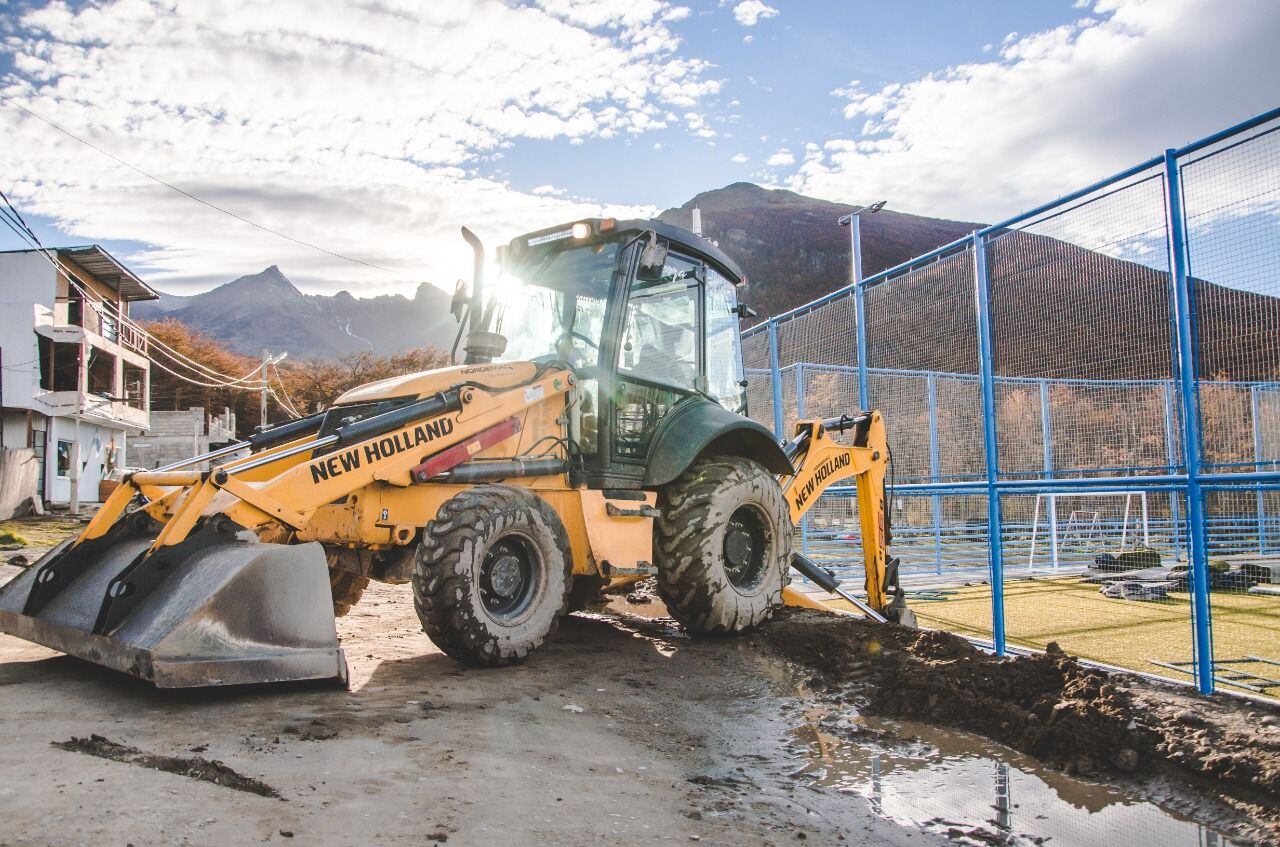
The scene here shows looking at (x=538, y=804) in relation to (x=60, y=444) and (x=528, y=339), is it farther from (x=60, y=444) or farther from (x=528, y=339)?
(x=60, y=444)

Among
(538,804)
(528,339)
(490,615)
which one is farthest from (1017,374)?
(538,804)

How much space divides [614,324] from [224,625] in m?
3.07

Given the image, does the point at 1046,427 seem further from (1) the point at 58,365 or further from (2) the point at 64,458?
(1) the point at 58,365

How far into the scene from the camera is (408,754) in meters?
3.46

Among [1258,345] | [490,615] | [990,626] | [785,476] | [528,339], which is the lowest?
[990,626]

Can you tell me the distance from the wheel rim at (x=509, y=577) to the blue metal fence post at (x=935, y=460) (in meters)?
7.31

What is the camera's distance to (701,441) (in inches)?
245

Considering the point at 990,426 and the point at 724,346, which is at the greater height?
the point at 724,346

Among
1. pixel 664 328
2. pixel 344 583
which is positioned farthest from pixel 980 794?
pixel 344 583

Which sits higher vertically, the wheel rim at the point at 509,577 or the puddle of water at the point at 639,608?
the wheel rim at the point at 509,577

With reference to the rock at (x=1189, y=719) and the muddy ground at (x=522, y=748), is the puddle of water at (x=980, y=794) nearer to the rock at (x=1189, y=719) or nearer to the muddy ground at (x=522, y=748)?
the muddy ground at (x=522, y=748)

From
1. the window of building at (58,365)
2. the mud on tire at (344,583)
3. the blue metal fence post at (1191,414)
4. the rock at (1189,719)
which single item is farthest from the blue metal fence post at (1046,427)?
the window of building at (58,365)

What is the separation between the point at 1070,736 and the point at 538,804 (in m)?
2.45

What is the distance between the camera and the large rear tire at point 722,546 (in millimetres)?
6035
